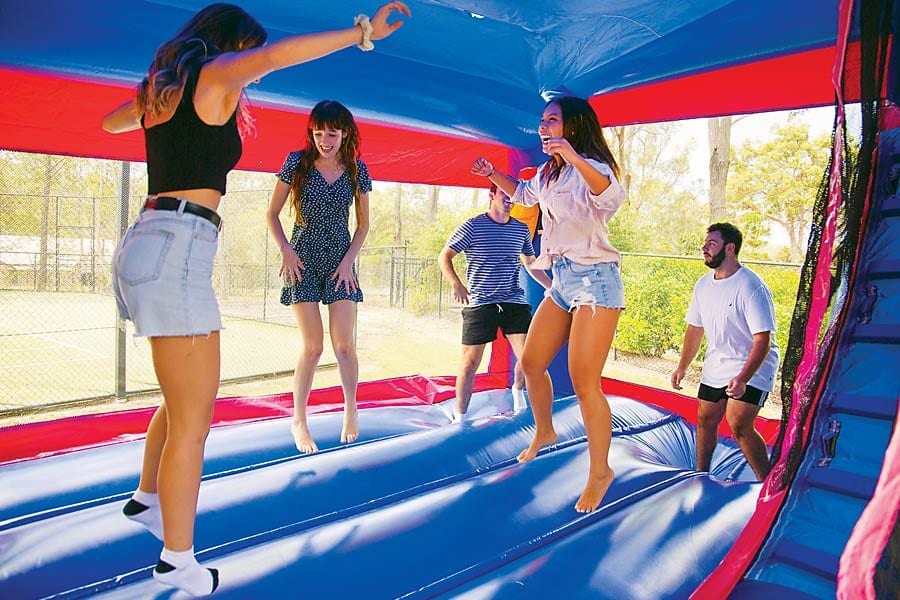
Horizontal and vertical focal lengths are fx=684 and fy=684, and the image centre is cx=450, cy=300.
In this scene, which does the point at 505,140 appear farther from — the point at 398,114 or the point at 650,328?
the point at 650,328

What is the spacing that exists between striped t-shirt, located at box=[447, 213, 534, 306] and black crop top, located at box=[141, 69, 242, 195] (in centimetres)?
230

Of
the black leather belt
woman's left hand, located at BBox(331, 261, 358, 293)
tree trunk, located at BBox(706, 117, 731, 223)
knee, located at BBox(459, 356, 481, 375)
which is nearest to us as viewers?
the black leather belt

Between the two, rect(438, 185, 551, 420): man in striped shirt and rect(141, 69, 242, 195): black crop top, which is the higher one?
rect(141, 69, 242, 195): black crop top

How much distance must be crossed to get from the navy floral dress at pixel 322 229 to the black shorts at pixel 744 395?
1.58 meters

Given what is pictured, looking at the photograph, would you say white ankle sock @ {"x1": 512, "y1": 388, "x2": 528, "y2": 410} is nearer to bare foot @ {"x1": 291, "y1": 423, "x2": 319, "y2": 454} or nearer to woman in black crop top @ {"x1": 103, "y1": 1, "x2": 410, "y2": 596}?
bare foot @ {"x1": 291, "y1": 423, "x2": 319, "y2": 454}

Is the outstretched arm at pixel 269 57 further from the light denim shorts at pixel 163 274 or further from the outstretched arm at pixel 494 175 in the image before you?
the outstretched arm at pixel 494 175

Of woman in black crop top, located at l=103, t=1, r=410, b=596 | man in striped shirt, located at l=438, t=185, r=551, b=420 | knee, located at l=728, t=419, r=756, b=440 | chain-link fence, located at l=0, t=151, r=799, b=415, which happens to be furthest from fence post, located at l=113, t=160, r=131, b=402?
knee, located at l=728, t=419, r=756, b=440

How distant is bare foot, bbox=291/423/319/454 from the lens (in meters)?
2.71

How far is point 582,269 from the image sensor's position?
2273mm

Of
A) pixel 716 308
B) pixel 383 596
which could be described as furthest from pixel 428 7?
pixel 383 596

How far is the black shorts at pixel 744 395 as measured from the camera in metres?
2.81

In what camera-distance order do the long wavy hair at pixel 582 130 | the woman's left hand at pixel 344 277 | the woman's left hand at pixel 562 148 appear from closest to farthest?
the woman's left hand at pixel 562 148
the long wavy hair at pixel 582 130
the woman's left hand at pixel 344 277

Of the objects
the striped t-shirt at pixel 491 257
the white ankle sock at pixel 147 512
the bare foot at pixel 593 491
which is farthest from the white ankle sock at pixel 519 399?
the white ankle sock at pixel 147 512

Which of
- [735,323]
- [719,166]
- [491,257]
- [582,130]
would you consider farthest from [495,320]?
[719,166]
